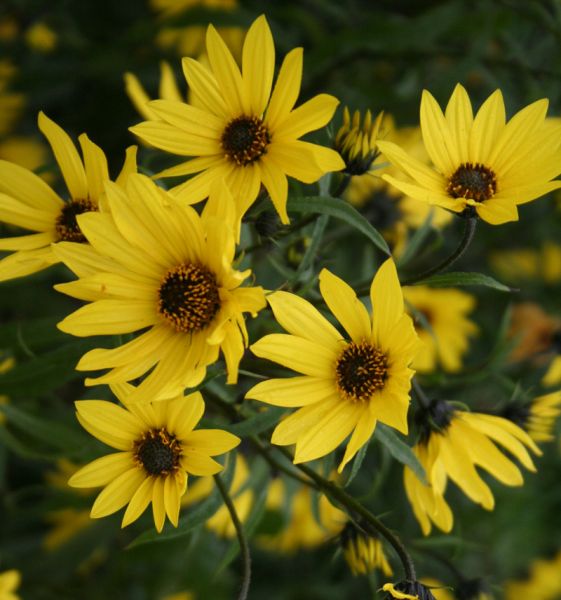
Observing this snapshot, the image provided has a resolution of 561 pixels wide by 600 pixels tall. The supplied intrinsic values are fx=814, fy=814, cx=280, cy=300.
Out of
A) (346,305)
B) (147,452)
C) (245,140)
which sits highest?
(245,140)

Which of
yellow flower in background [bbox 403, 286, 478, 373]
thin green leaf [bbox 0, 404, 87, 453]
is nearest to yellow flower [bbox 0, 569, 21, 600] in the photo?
thin green leaf [bbox 0, 404, 87, 453]

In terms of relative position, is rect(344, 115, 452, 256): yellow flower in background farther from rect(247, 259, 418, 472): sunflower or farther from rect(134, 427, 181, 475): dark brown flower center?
rect(134, 427, 181, 475): dark brown flower center

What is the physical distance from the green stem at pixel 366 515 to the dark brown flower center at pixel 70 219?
1.10 feet

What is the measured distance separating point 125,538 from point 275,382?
3.34 ft

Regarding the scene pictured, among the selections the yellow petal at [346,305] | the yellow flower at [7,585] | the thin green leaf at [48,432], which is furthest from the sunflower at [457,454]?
the yellow flower at [7,585]

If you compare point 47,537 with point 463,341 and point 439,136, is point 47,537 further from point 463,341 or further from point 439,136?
point 439,136

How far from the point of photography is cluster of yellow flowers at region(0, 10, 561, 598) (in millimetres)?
791

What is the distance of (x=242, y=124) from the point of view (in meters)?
0.88

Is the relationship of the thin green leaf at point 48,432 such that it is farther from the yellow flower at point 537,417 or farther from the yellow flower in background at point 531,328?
the yellow flower in background at point 531,328

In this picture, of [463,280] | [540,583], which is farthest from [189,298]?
[540,583]

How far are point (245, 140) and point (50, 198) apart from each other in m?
0.25

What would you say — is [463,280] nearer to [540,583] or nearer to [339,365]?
[339,365]

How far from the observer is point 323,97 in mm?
789

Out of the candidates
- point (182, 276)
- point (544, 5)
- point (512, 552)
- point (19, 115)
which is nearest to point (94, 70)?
point (19, 115)
